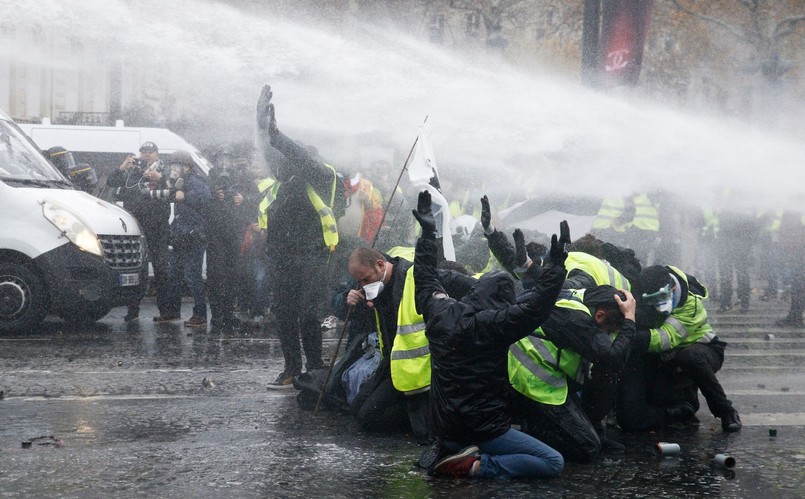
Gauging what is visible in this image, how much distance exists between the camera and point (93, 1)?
12.2m

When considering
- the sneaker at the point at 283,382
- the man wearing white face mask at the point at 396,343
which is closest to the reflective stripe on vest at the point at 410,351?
the man wearing white face mask at the point at 396,343

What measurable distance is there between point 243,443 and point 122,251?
5.57 m

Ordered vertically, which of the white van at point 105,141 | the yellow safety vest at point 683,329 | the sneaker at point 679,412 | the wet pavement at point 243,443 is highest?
the white van at point 105,141

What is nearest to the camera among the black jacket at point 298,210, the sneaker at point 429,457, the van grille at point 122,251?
the sneaker at point 429,457

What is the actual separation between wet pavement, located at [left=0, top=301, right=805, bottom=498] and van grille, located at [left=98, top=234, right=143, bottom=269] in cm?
154

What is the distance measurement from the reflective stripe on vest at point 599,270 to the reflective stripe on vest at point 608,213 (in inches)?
251

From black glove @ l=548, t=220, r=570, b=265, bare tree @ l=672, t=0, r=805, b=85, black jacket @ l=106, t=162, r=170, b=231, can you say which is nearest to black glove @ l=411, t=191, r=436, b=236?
black glove @ l=548, t=220, r=570, b=265

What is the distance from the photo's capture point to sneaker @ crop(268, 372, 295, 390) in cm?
825

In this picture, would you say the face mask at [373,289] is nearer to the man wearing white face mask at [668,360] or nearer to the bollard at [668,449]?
the man wearing white face mask at [668,360]

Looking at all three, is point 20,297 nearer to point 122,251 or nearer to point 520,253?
point 122,251

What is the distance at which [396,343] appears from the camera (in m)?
6.57

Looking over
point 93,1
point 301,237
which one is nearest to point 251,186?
point 93,1

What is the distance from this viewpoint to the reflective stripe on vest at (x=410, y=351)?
255 inches

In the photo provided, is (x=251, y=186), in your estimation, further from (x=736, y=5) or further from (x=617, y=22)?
(x=736, y=5)
